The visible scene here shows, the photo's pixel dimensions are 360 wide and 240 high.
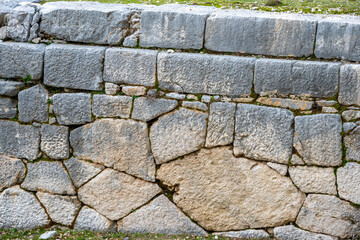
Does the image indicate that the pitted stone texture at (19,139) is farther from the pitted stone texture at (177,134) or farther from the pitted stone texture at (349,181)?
the pitted stone texture at (349,181)

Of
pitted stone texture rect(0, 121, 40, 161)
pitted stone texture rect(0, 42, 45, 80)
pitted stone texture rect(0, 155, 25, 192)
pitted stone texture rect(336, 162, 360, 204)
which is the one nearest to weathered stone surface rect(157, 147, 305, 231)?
pitted stone texture rect(336, 162, 360, 204)

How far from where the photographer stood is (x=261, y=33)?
368cm

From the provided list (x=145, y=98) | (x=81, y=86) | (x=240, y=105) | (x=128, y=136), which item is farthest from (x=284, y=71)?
(x=81, y=86)

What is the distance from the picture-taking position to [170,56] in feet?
12.4

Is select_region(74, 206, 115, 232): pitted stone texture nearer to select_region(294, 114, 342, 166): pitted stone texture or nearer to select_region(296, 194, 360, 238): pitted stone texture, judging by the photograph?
select_region(296, 194, 360, 238): pitted stone texture

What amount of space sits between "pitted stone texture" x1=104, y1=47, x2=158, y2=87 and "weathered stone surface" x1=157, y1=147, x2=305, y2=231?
87cm

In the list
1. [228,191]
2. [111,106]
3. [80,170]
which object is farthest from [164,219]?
[111,106]

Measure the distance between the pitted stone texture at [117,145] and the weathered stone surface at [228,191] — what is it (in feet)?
0.69

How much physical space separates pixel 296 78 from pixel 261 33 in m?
0.52

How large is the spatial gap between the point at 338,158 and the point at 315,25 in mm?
1189

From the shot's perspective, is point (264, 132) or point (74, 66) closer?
point (264, 132)

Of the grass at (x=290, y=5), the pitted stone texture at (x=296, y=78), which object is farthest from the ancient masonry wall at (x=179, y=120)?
the grass at (x=290, y=5)

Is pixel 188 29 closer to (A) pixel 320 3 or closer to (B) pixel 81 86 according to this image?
(B) pixel 81 86

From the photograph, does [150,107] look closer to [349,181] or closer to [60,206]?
[60,206]
